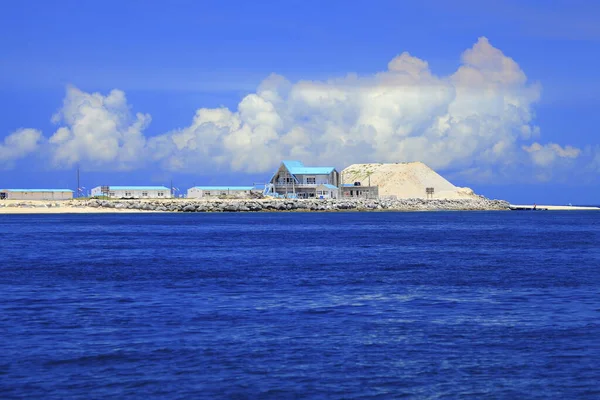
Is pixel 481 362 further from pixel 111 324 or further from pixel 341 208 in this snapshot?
pixel 341 208

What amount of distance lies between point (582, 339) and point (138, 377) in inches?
459

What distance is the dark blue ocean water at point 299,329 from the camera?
1556 centimetres

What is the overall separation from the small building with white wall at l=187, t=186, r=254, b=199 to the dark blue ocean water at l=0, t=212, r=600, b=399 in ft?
386

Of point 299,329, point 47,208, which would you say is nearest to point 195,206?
point 47,208

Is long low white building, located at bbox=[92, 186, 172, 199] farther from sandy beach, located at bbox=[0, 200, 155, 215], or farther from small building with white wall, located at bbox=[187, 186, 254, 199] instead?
sandy beach, located at bbox=[0, 200, 155, 215]

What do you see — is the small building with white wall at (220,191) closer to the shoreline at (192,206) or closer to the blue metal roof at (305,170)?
the blue metal roof at (305,170)

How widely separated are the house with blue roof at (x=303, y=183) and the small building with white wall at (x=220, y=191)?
6785 mm

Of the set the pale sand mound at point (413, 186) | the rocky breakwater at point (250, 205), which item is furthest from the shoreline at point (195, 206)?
the pale sand mound at point (413, 186)

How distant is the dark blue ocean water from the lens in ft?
51.1

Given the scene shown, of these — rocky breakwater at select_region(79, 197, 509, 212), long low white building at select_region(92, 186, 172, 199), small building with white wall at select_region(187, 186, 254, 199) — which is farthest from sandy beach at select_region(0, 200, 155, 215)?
small building with white wall at select_region(187, 186, 254, 199)

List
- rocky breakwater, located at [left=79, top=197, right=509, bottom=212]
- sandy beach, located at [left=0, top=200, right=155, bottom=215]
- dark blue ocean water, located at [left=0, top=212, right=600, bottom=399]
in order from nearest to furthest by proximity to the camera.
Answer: dark blue ocean water, located at [left=0, top=212, right=600, bottom=399] < rocky breakwater, located at [left=79, top=197, right=509, bottom=212] < sandy beach, located at [left=0, top=200, right=155, bottom=215]

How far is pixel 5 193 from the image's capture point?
15725 cm

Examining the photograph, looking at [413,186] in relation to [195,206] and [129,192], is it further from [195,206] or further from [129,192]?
[129,192]

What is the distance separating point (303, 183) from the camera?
501ft
